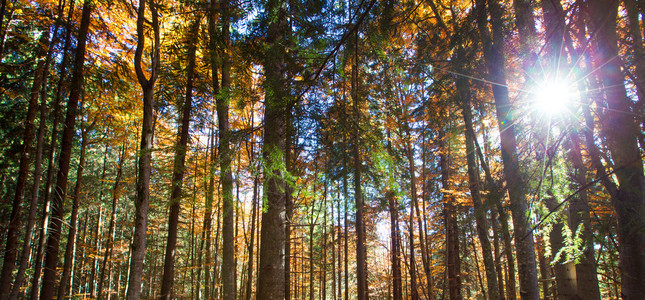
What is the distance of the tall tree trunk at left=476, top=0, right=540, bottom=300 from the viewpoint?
108 inches

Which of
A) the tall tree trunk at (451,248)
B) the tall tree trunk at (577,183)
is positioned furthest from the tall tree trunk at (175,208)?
the tall tree trunk at (451,248)

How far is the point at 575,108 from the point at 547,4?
122cm

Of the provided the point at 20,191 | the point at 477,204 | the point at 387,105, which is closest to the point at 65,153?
the point at 20,191

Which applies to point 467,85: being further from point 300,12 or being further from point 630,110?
point 300,12

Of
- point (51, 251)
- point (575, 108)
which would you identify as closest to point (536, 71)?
point (575, 108)

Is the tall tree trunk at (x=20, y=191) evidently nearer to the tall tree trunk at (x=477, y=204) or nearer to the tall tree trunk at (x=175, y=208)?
the tall tree trunk at (x=175, y=208)

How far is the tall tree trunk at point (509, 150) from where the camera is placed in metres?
2.74

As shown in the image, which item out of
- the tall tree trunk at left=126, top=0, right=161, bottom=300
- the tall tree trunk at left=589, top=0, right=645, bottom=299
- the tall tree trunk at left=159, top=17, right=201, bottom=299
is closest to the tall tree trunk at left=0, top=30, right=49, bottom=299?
the tall tree trunk at left=159, top=17, right=201, bottom=299

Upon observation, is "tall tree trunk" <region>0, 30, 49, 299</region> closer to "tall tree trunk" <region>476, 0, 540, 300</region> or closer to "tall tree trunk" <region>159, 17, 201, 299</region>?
"tall tree trunk" <region>159, 17, 201, 299</region>

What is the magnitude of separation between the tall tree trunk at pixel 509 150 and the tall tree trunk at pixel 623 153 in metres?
0.94

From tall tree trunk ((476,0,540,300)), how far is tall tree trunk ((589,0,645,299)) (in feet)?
3.08

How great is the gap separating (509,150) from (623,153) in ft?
5.09

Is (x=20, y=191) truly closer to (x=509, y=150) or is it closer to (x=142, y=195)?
(x=142, y=195)

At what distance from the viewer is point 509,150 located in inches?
124
